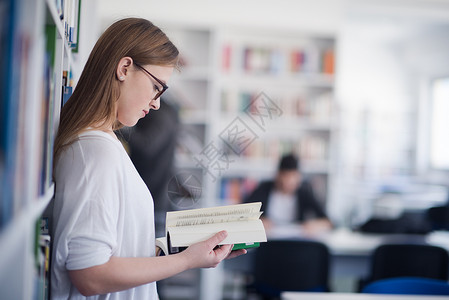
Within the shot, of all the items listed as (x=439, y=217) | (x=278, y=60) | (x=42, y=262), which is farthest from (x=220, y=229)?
(x=439, y=217)

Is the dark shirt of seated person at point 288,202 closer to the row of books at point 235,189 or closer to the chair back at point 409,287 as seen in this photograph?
the row of books at point 235,189

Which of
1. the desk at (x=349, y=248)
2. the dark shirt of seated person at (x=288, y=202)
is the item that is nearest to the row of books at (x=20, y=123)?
the desk at (x=349, y=248)

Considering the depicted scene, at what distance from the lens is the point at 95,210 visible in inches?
38.7

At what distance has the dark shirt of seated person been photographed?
362 centimetres

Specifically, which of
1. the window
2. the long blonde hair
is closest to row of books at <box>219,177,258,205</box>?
the long blonde hair

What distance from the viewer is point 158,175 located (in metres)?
2.79

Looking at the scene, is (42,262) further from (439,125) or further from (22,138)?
(439,125)

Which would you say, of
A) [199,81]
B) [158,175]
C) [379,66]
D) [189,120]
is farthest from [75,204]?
[379,66]

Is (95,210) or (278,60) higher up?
(278,60)

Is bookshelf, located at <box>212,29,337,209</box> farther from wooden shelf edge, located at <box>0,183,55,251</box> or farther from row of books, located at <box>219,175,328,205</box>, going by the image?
wooden shelf edge, located at <box>0,183,55,251</box>

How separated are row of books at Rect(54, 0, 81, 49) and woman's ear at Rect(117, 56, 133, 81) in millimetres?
162

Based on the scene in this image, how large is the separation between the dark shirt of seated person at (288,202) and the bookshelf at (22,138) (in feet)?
9.20

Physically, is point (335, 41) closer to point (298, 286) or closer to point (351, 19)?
Result: point (351, 19)

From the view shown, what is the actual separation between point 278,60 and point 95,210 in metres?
3.71
